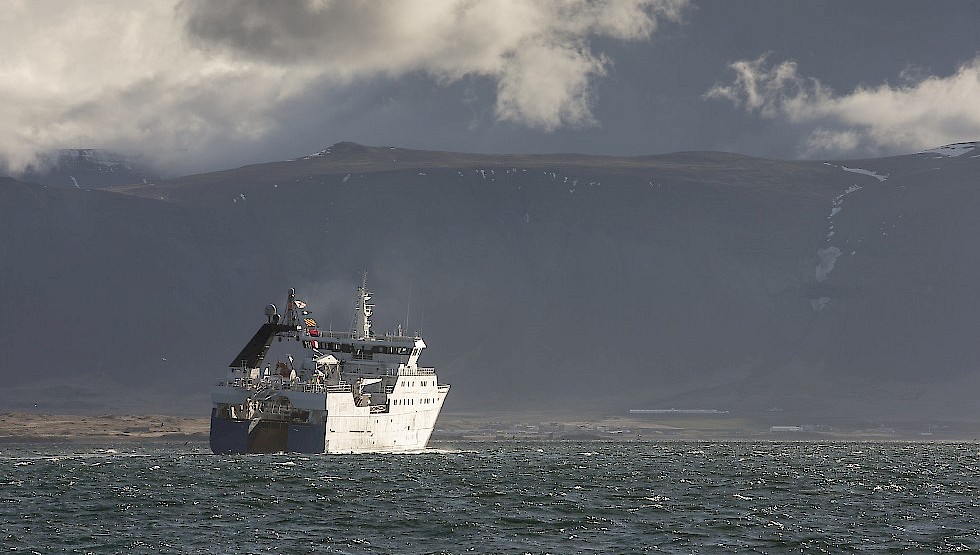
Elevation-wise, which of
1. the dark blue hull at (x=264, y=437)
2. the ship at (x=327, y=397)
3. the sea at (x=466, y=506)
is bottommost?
the sea at (x=466, y=506)

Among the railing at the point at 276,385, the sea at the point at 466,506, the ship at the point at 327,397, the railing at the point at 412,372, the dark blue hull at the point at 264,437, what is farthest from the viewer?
the railing at the point at 412,372

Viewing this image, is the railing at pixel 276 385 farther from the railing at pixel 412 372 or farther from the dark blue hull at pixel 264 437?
the railing at pixel 412 372

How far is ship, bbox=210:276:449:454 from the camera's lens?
110 meters

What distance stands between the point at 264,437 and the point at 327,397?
19.4 feet

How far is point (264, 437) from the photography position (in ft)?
363

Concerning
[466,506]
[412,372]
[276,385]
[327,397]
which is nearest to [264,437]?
[276,385]

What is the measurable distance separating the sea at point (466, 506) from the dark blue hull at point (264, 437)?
5.22 ft

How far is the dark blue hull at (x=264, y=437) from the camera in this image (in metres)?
109

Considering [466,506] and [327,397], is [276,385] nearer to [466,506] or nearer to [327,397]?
[327,397]

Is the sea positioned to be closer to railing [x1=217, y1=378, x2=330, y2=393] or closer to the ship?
the ship

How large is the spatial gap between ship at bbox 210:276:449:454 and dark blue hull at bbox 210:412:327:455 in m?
0.07

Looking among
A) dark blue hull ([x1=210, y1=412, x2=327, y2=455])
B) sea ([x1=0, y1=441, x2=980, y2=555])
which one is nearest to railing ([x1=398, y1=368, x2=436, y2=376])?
sea ([x1=0, y1=441, x2=980, y2=555])

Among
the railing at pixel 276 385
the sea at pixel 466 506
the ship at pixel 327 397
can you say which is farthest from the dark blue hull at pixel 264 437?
the railing at pixel 276 385

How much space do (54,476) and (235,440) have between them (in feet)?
64.9
